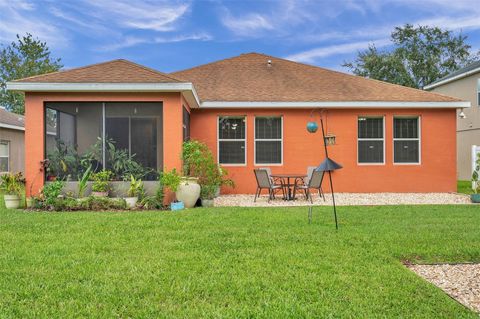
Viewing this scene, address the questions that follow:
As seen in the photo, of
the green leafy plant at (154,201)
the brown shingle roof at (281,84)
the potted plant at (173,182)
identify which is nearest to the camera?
the potted plant at (173,182)

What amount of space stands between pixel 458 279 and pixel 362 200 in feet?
23.3

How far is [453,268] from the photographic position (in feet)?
15.6

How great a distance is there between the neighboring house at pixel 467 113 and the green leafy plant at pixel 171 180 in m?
15.7

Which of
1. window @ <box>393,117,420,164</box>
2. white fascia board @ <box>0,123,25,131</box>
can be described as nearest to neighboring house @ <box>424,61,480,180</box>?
window @ <box>393,117,420,164</box>

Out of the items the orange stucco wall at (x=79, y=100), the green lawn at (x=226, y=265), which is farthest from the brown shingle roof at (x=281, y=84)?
the green lawn at (x=226, y=265)

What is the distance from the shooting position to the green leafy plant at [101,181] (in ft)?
32.2

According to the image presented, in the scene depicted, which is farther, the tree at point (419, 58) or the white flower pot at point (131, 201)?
the tree at point (419, 58)

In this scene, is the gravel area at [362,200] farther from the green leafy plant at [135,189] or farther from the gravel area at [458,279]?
the gravel area at [458,279]

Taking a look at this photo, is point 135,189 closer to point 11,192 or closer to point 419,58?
point 11,192

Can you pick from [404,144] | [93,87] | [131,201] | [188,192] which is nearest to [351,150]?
[404,144]

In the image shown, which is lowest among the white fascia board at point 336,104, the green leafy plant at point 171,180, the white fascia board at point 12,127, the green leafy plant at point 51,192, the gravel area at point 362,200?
the gravel area at point 362,200

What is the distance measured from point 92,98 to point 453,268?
340 inches

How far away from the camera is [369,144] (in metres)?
13.6

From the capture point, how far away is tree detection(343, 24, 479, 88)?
110 ft
